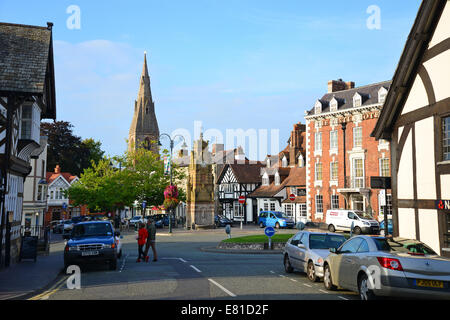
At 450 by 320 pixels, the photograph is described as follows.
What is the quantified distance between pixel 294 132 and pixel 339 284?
4950 cm

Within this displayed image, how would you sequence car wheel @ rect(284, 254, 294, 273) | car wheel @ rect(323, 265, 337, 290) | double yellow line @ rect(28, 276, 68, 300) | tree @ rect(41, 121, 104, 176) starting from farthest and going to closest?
tree @ rect(41, 121, 104, 176) → car wheel @ rect(284, 254, 294, 273) → car wheel @ rect(323, 265, 337, 290) → double yellow line @ rect(28, 276, 68, 300)

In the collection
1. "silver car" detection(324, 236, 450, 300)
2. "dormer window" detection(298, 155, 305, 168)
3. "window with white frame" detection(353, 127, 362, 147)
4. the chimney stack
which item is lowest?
"silver car" detection(324, 236, 450, 300)

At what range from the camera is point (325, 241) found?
14367mm

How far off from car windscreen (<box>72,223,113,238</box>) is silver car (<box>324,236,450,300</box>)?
1020 cm

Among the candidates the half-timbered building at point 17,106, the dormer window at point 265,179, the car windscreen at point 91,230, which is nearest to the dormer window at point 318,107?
the dormer window at point 265,179

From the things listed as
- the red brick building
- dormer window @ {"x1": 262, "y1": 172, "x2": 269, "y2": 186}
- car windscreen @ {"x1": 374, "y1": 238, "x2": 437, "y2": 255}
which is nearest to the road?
car windscreen @ {"x1": 374, "y1": 238, "x2": 437, "y2": 255}

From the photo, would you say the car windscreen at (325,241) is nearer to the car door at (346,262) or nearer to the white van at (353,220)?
the car door at (346,262)

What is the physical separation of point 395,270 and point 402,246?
148 centimetres

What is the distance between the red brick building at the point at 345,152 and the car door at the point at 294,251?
29168 millimetres

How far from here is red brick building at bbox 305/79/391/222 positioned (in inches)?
1686

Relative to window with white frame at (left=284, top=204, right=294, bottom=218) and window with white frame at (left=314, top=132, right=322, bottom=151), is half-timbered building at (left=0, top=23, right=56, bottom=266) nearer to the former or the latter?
window with white frame at (left=314, top=132, right=322, bottom=151)

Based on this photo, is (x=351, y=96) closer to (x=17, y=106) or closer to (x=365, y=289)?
(x=17, y=106)

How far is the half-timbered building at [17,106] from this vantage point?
16.6 metres
